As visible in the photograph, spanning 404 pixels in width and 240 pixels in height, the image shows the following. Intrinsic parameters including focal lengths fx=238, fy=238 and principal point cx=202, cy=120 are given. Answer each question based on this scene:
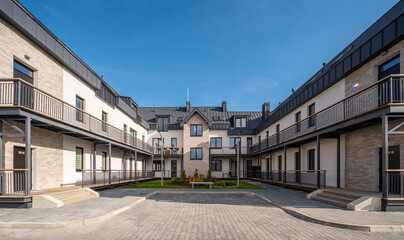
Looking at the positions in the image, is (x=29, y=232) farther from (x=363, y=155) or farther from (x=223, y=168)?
(x=223, y=168)

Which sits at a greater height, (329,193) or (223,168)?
(329,193)

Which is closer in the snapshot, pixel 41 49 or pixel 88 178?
pixel 41 49

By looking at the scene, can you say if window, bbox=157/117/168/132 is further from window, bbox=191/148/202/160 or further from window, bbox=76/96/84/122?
window, bbox=76/96/84/122

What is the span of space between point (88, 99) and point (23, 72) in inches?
230

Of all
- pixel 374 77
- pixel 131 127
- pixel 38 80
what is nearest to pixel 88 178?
pixel 38 80

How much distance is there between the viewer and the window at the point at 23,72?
1093cm

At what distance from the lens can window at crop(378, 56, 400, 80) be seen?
33.4ft

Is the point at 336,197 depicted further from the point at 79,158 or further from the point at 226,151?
the point at 226,151

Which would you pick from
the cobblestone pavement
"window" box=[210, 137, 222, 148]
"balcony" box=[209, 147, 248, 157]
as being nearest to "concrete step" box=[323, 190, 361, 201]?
the cobblestone pavement

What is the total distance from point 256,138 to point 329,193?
20.5 m

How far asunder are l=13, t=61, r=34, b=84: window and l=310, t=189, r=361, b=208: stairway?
15.2 m

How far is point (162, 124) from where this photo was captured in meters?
32.6

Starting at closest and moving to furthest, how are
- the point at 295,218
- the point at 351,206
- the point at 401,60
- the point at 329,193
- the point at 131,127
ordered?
the point at 295,218, the point at 351,206, the point at 401,60, the point at 329,193, the point at 131,127

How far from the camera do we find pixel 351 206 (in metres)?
8.93
